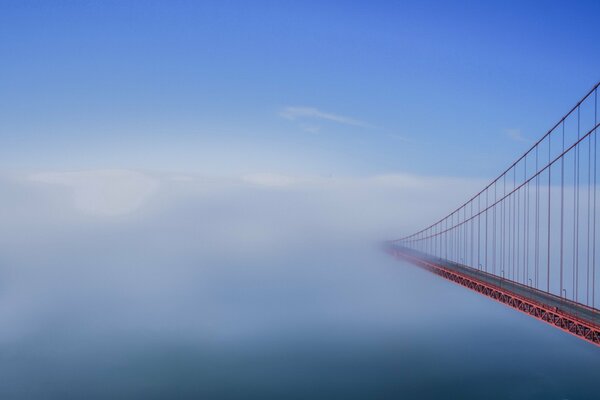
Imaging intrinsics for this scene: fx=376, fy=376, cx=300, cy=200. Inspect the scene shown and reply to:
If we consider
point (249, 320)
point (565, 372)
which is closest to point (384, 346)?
point (565, 372)

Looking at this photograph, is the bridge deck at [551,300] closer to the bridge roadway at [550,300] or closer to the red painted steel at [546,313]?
the bridge roadway at [550,300]

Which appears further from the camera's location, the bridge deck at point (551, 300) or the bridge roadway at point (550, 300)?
the bridge roadway at point (550, 300)

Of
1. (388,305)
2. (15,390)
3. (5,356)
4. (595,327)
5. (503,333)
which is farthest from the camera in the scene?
(388,305)

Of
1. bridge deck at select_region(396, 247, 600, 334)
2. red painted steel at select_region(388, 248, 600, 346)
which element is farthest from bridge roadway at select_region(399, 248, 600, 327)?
red painted steel at select_region(388, 248, 600, 346)

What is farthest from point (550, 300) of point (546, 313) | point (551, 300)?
point (546, 313)

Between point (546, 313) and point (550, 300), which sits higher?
point (546, 313)

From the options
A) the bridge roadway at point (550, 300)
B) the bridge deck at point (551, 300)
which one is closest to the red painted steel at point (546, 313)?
the bridge deck at point (551, 300)

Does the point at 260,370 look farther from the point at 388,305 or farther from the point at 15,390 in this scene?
the point at 388,305

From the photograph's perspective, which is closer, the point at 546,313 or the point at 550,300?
the point at 546,313

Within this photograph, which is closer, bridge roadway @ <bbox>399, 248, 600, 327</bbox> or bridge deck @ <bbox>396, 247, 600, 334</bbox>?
bridge deck @ <bbox>396, 247, 600, 334</bbox>

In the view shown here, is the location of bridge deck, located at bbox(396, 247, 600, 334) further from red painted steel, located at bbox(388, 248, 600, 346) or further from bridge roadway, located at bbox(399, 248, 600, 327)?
red painted steel, located at bbox(388, 248, 600, 346)

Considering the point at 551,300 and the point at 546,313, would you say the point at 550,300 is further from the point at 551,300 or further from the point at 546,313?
the point at 546,313
